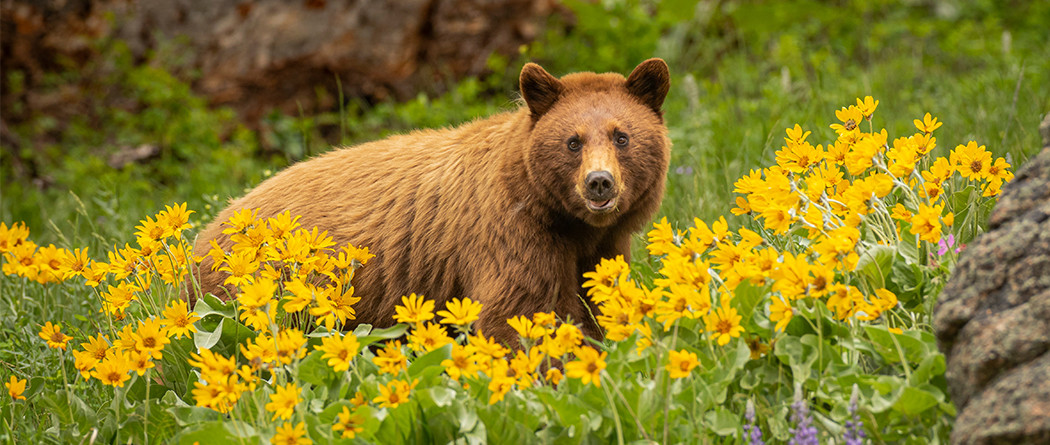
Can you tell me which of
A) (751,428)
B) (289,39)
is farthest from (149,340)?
(289,39)

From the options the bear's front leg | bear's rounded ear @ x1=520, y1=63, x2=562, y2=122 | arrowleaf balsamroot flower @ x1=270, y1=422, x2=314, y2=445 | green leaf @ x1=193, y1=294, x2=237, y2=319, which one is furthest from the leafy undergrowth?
bear's rounded ear @ x1=520, y1=63, x2=562, y2=122

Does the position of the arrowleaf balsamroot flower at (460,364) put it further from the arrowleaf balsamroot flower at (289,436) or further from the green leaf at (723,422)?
the green leaf at (723,422)

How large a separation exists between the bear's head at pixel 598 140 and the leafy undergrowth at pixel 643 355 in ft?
2.54

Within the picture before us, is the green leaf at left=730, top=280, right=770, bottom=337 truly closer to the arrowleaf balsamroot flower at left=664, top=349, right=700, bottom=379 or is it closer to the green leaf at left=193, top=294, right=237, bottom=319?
the arrowleaf balsamroot flower at left=664, top=349, right=700, bottom=379

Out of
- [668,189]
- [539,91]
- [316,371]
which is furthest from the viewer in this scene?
[668,189]

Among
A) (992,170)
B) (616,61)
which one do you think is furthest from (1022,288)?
(616,61)

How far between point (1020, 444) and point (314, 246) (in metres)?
2.15

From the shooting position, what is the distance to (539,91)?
3.90m

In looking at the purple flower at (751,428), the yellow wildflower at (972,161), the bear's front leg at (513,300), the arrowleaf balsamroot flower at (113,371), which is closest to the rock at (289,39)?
the bear's front leg at (513,300)

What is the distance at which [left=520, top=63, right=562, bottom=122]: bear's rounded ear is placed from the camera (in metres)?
3.85

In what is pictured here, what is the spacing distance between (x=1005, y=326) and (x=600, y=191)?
1.72 meters

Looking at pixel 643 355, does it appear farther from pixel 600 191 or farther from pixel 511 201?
pixel 511 201

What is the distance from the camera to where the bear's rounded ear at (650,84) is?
389cm

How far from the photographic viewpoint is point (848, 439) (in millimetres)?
2111
